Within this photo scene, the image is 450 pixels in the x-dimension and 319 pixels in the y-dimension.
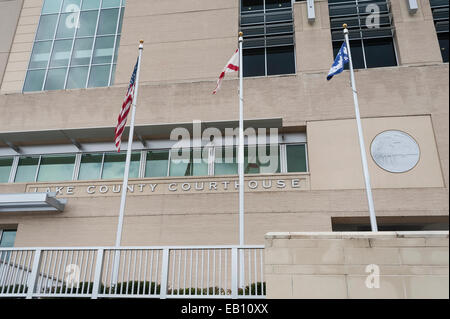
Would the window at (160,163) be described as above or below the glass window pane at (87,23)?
below

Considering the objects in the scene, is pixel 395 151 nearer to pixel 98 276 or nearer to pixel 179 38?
pixel 179 38

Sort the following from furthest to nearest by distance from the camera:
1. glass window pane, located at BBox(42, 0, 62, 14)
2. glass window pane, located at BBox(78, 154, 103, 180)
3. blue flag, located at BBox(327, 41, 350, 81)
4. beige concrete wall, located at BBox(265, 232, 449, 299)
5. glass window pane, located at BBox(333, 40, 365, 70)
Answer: glass window pane, located at BBox(42, 0, 62, 14)
glass window pane, located at BBox(333, 40, 365, 70)
glass window pane, located at BBox(78, 154, 103, 180)
blue flag, located at BBox(327, 41, 350, 81)
beige concrete wall, located at BBox(265, 232, 449, 299)

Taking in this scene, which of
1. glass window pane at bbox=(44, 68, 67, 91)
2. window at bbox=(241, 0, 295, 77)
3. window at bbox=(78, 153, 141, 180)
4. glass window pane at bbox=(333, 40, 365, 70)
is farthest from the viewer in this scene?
glass window pane at bbox=(44, 68, 67, 91)

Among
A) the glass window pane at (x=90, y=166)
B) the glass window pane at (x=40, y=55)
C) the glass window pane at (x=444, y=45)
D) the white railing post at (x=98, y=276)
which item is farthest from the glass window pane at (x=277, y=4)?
the white railing post at (x=98, y=276)

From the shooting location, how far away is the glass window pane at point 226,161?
53.1 feet

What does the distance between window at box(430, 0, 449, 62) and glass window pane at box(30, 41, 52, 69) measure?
1947 centimetres

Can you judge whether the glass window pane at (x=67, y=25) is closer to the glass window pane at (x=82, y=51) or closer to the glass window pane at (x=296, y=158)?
the glass window pane at (x=82, y=51)

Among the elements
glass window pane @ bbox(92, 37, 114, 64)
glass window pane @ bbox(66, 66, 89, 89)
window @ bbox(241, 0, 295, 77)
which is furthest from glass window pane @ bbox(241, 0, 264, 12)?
glass window pane @ bbox(66, 66, 89, 89)

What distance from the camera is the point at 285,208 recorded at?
14.6 m

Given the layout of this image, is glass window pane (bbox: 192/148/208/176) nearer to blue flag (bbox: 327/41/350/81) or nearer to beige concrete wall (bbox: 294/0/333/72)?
beige concrete wall (bbox: 294/0/333/72)

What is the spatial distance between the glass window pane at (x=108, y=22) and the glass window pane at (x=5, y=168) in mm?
8054

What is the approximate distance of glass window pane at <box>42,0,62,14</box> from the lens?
21125 millimetres

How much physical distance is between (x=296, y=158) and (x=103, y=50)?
1152 cm
